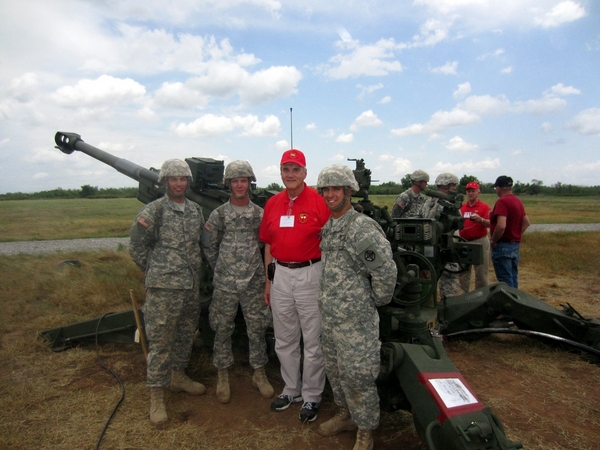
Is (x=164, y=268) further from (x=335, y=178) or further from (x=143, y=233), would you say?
(x=335, y=178)

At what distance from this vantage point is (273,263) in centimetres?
379

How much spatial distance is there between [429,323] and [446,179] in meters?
2.78

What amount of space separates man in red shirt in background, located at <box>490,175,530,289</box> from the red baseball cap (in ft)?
11.7

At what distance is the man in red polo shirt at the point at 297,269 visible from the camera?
3.57 metres

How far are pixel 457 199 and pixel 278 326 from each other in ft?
9.99

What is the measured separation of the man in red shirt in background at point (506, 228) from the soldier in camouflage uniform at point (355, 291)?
3.60 metres

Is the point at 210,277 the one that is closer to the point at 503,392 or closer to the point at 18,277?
the point at 503,392

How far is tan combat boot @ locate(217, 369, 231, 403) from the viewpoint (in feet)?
13.6

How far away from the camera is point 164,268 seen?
3.79 metres

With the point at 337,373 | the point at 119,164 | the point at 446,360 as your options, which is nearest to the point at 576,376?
the point at 446,360

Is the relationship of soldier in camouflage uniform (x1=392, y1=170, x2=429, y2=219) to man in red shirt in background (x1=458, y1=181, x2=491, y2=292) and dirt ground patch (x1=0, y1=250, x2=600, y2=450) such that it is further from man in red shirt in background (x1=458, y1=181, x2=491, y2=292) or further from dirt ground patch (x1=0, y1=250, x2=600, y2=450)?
dirt ground patch (x1=0, y1=250, x2=600, y2=450)

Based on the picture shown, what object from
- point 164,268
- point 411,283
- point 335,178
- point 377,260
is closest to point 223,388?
point 164,268

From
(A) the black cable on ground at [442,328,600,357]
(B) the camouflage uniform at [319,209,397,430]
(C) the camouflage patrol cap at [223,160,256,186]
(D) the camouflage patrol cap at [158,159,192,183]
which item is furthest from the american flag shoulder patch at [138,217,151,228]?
(A) the black cable on ground at [442,328,600,357]

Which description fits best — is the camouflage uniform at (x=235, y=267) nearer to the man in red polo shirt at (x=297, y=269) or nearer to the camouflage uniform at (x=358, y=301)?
the man in red polo shirt at (x=297, y=269)
